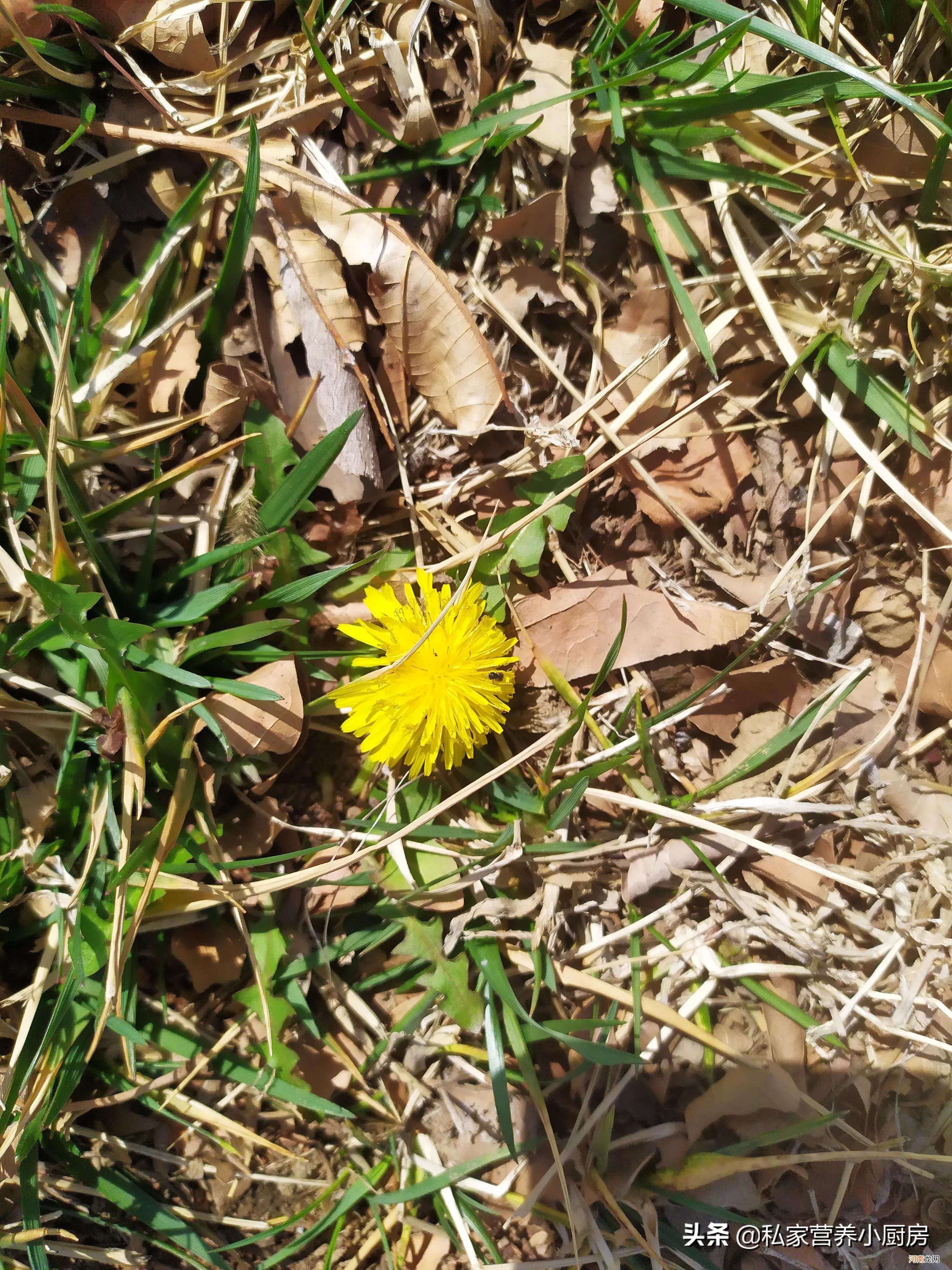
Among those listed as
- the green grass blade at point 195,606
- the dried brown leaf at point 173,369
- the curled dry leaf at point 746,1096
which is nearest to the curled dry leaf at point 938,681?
the curled dry leaf at point 746,1096

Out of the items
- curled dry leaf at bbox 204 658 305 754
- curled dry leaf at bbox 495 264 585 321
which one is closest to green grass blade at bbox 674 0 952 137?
curled dry leaf at bbox 495 264 585 321

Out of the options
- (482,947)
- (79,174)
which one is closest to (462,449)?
(79,174)

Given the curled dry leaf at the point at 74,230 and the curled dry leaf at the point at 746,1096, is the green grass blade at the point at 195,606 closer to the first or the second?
the curled dry leaf at the point at 74,230

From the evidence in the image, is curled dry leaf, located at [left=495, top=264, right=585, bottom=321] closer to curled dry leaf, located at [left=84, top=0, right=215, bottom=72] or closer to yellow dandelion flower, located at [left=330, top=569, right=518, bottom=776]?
yellow dandelion flower, located at [left=330, top=569, right=518, bottom=776]

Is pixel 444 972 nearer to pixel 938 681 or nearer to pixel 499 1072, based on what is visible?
pixel 499 1072

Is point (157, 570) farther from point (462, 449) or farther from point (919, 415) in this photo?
point (919, 415)

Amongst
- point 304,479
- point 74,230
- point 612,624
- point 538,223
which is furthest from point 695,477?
point 74,230
